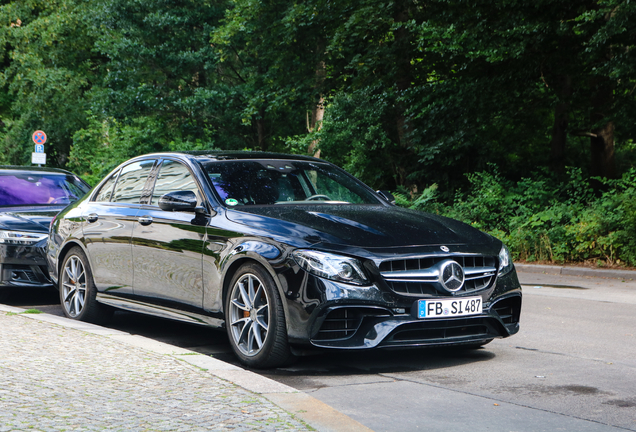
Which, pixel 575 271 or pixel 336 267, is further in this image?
pixel 575 271

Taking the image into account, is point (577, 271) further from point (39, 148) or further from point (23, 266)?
point (39, 148)

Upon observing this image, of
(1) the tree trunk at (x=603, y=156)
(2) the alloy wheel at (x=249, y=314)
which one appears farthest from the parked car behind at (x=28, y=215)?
(1) the tree trunk at (x=603, y=156)

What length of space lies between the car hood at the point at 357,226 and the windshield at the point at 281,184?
246 mm

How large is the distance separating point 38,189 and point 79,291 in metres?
3.26

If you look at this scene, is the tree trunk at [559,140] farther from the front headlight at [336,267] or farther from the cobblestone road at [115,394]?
the cobblestone road at [115,394]

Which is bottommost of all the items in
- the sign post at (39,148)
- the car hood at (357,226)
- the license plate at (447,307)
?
the license plate at (447,307)

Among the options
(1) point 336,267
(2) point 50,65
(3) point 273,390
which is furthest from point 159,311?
(2) point 50,65

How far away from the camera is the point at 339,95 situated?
2377 centimetres

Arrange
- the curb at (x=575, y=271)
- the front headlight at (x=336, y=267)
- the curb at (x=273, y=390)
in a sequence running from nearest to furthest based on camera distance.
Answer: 1. the curb at (x=273, y=390)
2. the front headlight at (x=336, y=267)
3. the curb at (x=575, y=271)

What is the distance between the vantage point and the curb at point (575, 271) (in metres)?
13.1

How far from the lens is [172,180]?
7.07 metres

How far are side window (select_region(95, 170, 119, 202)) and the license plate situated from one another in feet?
12.0

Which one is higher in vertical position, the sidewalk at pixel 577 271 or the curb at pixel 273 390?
the sidewalk at pixel 577 271

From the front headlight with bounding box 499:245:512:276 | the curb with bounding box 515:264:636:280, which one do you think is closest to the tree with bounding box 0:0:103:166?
the curb with bounding box 515:264:636:280
